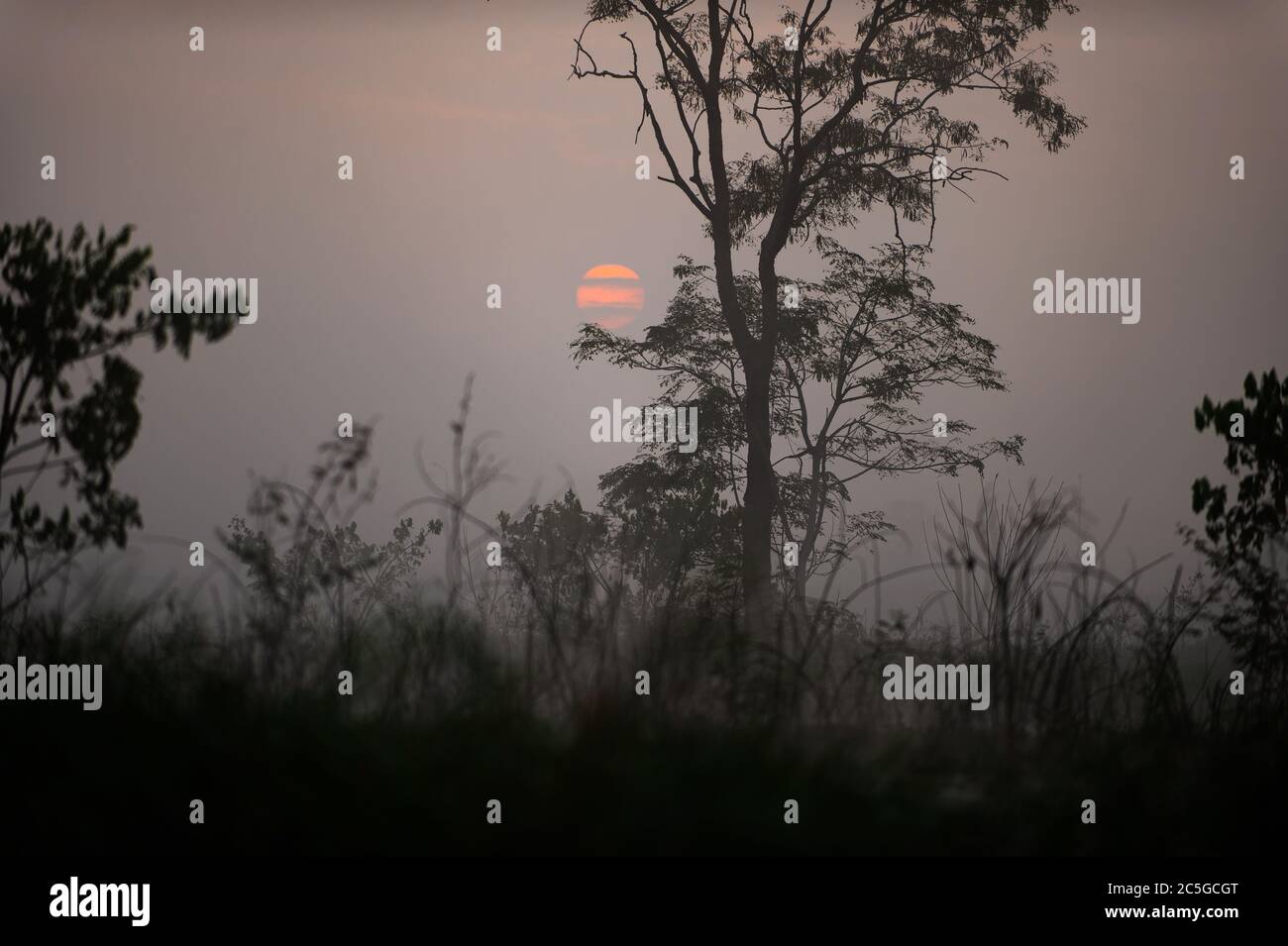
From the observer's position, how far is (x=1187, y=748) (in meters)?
3.84

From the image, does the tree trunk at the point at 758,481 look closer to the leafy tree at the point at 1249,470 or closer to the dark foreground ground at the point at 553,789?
the leafy tree at the point at 1249,470

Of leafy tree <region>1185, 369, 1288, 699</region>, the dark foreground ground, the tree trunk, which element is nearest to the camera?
the dark foreground ground

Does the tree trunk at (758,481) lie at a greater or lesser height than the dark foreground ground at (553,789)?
greater

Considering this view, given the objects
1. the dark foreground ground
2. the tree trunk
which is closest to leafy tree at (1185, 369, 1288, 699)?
the dark foreground ground

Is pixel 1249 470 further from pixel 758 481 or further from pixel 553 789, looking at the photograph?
pixel 758 481

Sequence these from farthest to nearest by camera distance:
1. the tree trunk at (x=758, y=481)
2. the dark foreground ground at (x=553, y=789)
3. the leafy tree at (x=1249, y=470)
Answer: the tree trunk at (x=758, y=481), the leafy tree at (x=1249, y=470), the dark foreground ground at (x=553, y=789)

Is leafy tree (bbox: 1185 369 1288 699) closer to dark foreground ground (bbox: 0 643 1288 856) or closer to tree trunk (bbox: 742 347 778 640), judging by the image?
dark foreground ground (bbox: 0 643 1288 856)

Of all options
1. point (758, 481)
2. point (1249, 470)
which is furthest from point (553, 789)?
point (758, 481)

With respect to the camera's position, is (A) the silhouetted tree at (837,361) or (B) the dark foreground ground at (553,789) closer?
(B) the dark foreground ground at (553,789)

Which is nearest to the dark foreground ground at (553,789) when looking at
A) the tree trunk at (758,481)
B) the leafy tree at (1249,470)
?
the leafy tree at (1249,470)

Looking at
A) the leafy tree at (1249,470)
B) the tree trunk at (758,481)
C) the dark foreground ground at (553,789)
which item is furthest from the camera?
the tree trunk at (758,481)

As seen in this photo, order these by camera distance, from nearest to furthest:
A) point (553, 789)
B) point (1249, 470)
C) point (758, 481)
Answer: point (553, 789) → point (1249, 470) → point (758, 481)
